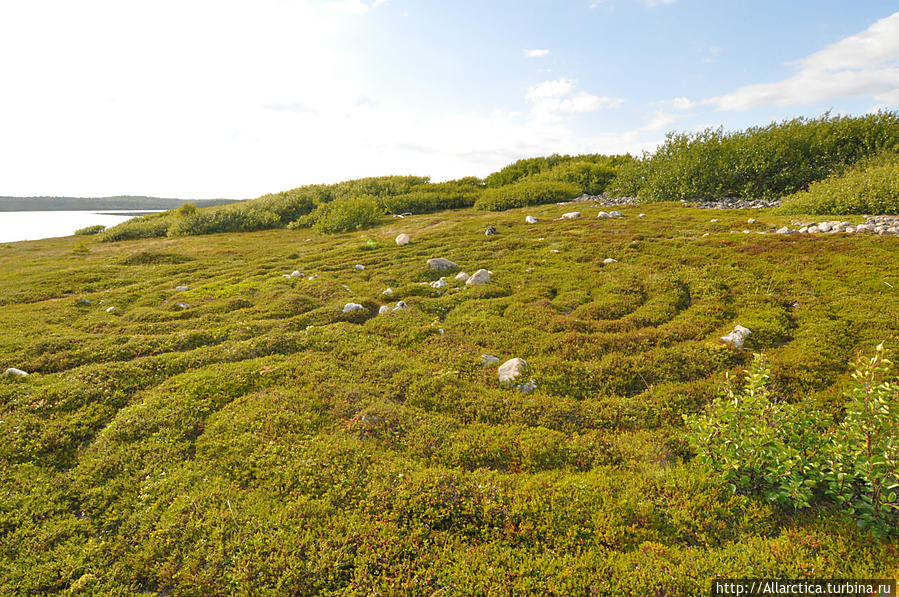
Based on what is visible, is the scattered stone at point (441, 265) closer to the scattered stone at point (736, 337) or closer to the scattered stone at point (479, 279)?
the scattered stone at point (479, 279)

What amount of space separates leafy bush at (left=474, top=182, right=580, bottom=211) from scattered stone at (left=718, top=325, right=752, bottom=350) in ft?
91.3

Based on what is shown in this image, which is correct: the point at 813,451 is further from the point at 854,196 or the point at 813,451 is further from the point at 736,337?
the point at 854,196

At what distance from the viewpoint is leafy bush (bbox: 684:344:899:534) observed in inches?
164

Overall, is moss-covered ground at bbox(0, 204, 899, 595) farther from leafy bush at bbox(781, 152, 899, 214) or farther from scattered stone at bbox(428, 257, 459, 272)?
leafy bush at bbox(781, 152, 899, 214)

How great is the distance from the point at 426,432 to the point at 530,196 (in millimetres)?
31773

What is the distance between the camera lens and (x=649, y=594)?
396cm

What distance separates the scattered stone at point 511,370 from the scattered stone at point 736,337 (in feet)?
15.0

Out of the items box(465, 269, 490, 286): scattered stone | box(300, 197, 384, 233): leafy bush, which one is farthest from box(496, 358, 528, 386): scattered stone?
box(300, 197, 384, 233): leafy bush

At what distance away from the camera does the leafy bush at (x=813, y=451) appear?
13.7 feet

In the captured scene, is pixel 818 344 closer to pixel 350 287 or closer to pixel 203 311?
pixel 350 287

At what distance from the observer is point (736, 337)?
28.4 ft

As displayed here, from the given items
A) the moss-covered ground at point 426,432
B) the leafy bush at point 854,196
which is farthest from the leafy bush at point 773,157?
the moss-covered ground at point 426,432

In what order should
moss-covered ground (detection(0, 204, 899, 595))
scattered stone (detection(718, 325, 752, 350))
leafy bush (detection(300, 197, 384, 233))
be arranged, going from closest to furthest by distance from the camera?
moss-covered ground (detection(0, 204, 899, 595))
scattered stone (detection(718, 325, 752, 350))
leafy bush (detection(300, 197, 384, 233))

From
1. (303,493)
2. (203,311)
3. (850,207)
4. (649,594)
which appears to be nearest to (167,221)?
(203,311)
